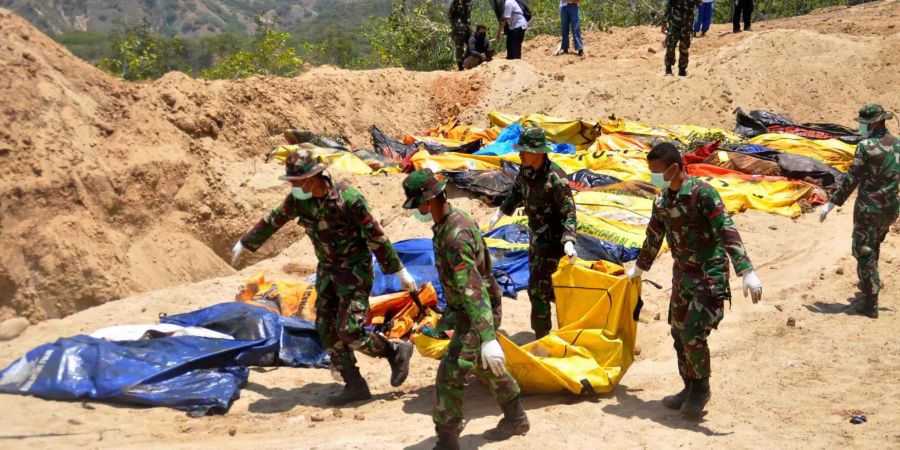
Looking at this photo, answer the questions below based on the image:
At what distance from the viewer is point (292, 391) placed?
18.5ft

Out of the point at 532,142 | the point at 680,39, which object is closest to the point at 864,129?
the point at 532,142

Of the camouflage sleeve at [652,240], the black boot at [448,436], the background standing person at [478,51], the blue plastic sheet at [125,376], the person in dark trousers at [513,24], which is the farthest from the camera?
the background standing person at [478,51]

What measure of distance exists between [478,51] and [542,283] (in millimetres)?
10371

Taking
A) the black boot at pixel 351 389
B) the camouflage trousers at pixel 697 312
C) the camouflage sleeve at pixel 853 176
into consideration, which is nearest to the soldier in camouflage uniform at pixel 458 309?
the camouflage trousers at pixel 697 312

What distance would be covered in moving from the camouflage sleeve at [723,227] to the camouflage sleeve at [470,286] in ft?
4.41

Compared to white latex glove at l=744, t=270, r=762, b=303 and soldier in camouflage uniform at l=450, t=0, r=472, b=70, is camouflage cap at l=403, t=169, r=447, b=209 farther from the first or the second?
soldier in camouflage uniform at l=450, t=0, r=472, b=70

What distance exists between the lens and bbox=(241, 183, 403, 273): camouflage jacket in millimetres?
5000

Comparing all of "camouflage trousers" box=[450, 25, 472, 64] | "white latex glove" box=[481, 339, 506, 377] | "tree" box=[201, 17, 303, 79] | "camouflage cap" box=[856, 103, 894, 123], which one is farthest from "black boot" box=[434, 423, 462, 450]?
"tree" box=[201, 17, 303, 79]

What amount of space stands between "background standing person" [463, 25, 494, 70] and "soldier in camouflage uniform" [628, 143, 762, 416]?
11.4 meters

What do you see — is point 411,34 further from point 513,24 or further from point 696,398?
point 696,398

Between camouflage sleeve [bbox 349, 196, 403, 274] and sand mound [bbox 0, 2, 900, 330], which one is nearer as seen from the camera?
camouflage sleeve [bbox 349, 196, 403, 274]

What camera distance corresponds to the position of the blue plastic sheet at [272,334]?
5.91 m

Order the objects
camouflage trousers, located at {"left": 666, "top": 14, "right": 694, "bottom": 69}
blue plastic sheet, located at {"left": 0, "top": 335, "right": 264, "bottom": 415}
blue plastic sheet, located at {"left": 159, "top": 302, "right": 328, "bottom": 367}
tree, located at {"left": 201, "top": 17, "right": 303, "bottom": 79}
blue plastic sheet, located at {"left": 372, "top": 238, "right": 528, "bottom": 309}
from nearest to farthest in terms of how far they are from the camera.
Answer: blue plastic sheet, located at {"left": 0, "top": 335, "right": 264, "bottom": 415}
blue plastic sheet, located at {"left": 159, "top": 302, "right": 328, "bottom": 367}
blue plastic sheet, located at {"left": 372, "top": 238, "right": 528, "bottom": 309}
camouflage trousers, located at {"left": 666, "top": 14, "right": 694, "bottom": 69}
tree, located at {"left": 201, "top": 17, "right": 303, "bottom": 79}

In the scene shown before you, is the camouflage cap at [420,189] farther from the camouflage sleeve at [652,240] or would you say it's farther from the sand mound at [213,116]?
the sand mound at [213,116]
